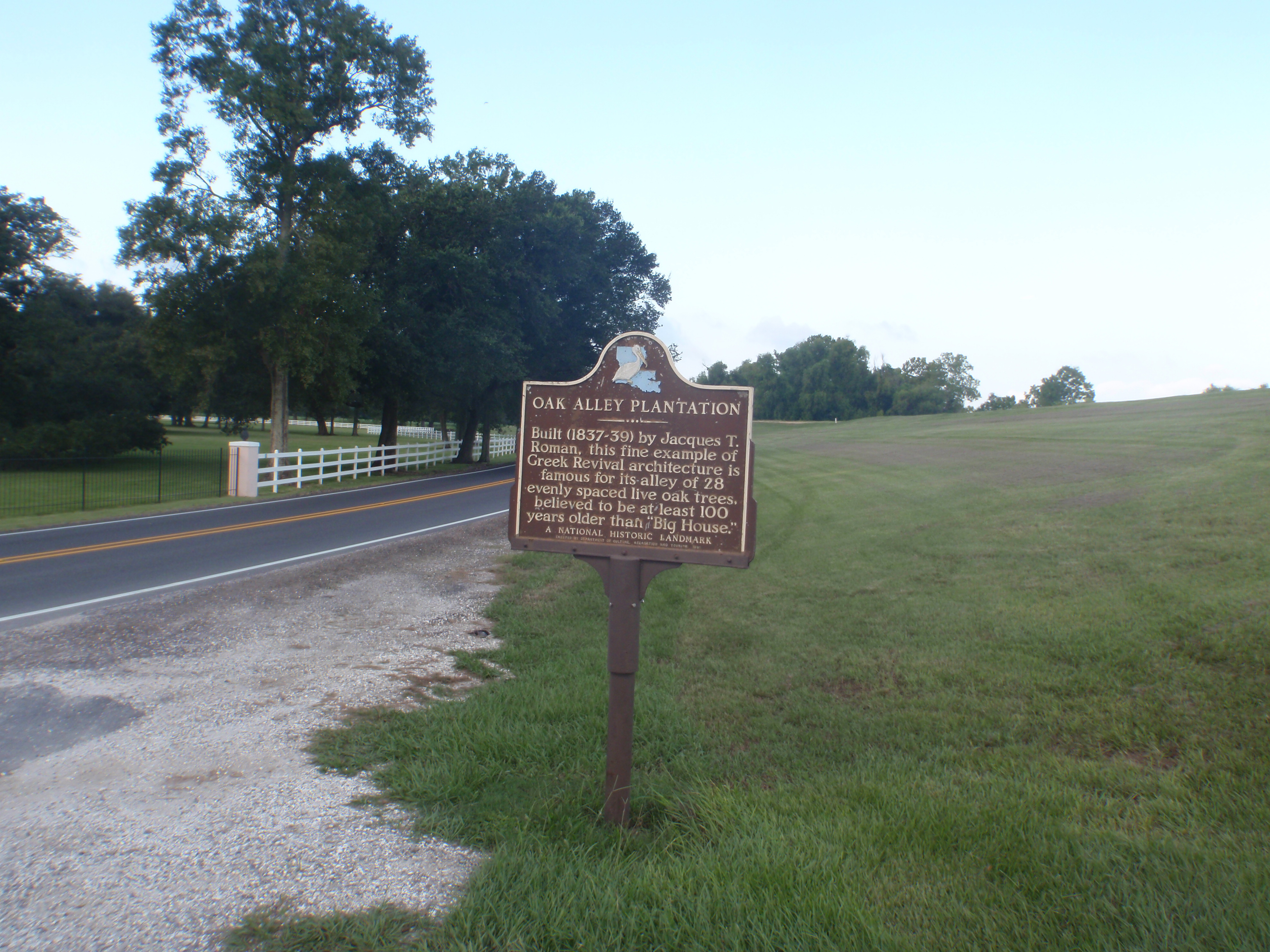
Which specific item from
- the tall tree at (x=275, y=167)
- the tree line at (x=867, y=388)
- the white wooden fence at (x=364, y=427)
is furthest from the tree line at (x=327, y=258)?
the tree line at (x=867, y=388)

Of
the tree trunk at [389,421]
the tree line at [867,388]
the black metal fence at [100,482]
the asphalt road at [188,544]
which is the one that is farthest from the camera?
the tree line at [867,388]

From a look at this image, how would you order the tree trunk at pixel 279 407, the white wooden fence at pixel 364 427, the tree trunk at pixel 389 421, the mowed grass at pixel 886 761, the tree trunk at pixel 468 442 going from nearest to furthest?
the mowed grass at pixel 886 761
the tree trunk at pixel 279 407
the tree trunk at pixel 389 421
the tree trunk at pixel 468 442
the white wooden fence at pixel 364 427

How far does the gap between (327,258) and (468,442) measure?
17.0m

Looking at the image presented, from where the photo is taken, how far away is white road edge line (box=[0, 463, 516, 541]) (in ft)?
49.2

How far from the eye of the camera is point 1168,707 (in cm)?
509

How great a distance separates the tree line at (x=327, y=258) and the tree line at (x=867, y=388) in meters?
67.3

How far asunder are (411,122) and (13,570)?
2525 centimetres

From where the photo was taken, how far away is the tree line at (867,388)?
108250mm

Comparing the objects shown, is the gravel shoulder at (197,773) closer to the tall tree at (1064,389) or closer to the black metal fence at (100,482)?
the black metal fence at (100,482)

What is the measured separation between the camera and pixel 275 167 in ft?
93.7

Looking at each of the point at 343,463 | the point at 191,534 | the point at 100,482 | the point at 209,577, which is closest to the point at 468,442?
the point at 343,463

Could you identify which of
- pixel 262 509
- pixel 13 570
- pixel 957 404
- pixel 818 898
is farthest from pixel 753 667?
pixel 957 404

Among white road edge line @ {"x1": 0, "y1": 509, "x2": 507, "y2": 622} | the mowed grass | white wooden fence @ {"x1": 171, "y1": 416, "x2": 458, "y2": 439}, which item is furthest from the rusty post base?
white wooden fence @ {"x1": 171, "y1": 416, "x2": 458, "y2": 439}

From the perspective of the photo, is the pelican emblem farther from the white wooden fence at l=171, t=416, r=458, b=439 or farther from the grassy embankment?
the white wooden fence at l=171, t=416, r=458, b=439
